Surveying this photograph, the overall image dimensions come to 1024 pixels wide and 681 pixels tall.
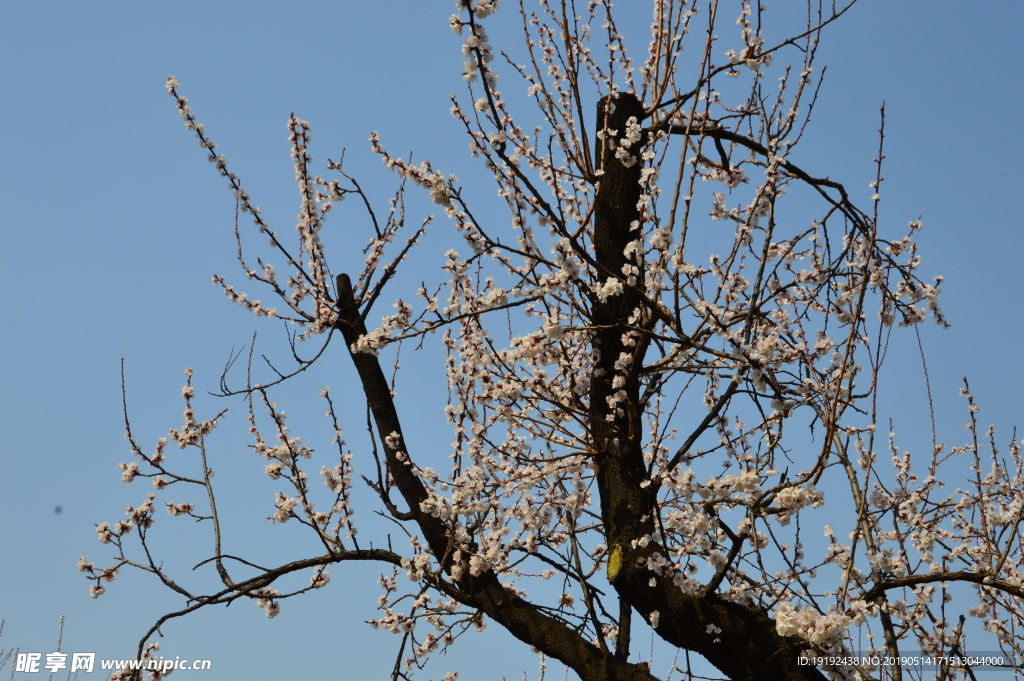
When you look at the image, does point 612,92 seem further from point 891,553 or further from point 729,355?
point 891,553

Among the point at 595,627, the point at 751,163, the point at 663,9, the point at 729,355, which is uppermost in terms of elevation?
the point at 663,9

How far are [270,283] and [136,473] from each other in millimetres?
1666

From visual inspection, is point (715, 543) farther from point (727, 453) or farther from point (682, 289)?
point (682, 289)

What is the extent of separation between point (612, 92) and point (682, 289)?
1.80 m

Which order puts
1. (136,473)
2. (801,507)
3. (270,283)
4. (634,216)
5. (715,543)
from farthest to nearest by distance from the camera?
(270,283), (136,473), (634,216), (715,543), (801,507)

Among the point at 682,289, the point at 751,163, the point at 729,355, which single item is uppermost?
the point at 751,163

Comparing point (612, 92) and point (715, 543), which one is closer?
point (715, 543)

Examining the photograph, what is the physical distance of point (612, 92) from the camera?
479 cm

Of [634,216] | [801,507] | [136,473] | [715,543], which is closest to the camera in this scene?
[801,507]

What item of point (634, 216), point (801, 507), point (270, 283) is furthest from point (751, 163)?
point (270, 283)

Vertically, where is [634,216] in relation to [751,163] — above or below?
below

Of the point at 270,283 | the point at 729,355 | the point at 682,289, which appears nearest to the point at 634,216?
the point at 682,289

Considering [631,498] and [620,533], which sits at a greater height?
[631,498]

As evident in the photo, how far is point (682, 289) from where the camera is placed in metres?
3.60
